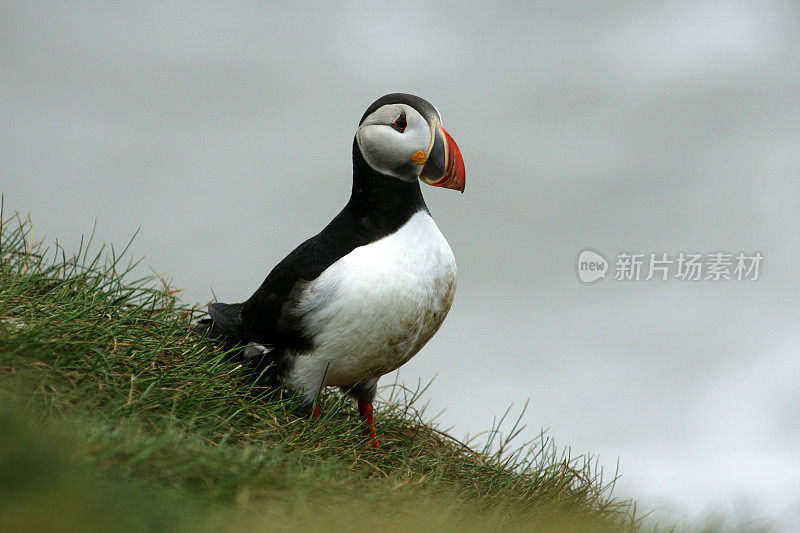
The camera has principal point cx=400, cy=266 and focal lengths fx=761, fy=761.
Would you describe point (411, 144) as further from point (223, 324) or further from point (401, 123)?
point (223, 324)

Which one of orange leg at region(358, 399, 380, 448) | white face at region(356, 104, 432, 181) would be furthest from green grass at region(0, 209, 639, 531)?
white face at region(356, 104, 432, 181)

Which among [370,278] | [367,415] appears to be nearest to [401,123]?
[370,278]

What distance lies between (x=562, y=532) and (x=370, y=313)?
61.2 inches

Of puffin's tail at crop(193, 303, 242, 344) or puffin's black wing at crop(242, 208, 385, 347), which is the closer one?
puffin's black wing at crop(242, 208, 385, 347)

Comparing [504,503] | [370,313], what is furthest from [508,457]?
[370,313]

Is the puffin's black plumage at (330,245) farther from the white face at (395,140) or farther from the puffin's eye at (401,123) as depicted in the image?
the puffin's eye at (401,123)

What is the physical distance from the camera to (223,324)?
464 cm

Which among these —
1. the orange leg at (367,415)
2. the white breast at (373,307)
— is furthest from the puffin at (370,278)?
the orange leg at (367,415)

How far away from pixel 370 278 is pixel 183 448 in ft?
4.98

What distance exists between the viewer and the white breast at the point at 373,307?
403cm

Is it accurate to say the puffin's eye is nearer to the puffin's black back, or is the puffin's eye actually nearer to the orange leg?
the puffin's black back

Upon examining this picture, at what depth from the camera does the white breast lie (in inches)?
159

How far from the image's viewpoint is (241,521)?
8.23 ft

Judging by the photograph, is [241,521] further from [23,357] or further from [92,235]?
[92,235]
